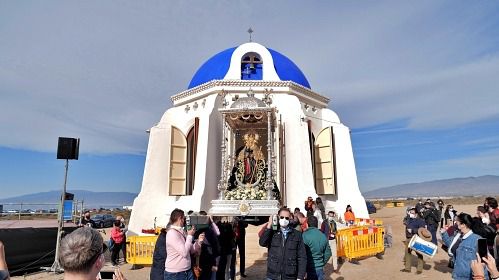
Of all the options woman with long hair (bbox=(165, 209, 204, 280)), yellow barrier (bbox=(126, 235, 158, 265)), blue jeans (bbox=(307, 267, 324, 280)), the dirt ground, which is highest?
woman with long hair (bbox=(165, 209, 204, 280))

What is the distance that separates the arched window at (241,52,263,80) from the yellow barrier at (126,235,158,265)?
9750mm

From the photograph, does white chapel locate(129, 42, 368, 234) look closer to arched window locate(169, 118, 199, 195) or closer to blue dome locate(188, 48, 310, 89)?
arched window locate(169, 118, 199, 195)

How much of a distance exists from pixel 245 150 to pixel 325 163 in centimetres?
401

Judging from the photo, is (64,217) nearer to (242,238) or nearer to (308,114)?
(242,238)

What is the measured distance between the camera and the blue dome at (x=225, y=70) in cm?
1694

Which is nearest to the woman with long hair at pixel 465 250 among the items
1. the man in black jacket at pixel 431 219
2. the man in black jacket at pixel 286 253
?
the man in black jacket at pixel 286 253

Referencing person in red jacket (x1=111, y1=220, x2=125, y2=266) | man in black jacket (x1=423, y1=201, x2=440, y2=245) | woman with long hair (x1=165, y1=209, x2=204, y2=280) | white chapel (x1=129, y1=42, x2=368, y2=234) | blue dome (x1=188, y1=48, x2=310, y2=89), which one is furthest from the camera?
blue dome (x1=188, y1=48, x2=310, y2=89)

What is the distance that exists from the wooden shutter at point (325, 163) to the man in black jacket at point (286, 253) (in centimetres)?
1091

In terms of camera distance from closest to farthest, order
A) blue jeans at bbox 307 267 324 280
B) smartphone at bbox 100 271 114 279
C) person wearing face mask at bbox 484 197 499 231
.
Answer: smartphone at bbox 100 271 114 279
blue jeans at bbox 307 267 324 280
person wearing face mask at bbox 484 197 499 231

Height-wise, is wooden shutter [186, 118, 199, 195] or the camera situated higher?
wooden shutter [186, 118, 199, 195]

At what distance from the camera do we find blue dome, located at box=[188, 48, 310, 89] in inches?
667

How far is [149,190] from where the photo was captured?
575 inches

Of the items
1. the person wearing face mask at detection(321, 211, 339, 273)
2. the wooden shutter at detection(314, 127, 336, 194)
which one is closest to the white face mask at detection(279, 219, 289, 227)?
the person wearing face mask at detection(321, 211, 339, 273)

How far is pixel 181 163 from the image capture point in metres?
14.8
